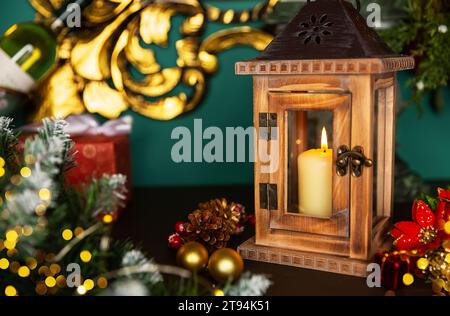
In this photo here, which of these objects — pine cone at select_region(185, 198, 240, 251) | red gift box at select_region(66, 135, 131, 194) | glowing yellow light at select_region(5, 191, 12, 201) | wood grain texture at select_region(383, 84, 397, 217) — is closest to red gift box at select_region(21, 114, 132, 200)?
red gift box at select_region(66, 135, 131, 194)

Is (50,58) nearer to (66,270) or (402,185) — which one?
(66,270)

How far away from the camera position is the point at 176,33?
1.20 m

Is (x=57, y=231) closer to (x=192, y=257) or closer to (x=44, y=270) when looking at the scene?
(x=44, y=270)

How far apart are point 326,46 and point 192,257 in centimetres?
32

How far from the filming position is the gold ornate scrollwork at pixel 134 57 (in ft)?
3.88

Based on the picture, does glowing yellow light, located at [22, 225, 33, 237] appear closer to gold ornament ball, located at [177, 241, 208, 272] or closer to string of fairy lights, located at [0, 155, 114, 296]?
string of fairy lights, located at [0, 155, 114, 296]

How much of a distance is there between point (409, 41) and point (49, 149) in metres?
0.74

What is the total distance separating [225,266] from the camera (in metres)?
0.64

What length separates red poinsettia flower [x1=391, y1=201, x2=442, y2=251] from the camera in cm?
72

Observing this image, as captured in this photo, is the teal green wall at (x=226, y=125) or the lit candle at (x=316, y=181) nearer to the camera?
the lit candle at (x=316, y=181)

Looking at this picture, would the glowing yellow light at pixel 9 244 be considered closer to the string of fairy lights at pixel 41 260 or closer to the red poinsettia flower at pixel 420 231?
the string of fairy lights at pixel 41 260

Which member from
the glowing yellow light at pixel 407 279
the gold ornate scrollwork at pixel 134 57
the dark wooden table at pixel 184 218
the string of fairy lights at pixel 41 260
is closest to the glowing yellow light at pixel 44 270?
the string of fairy lights at pixel 41 260

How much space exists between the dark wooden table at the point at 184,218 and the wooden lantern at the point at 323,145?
3cm

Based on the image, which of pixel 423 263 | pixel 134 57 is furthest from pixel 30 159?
pixel 134 57
